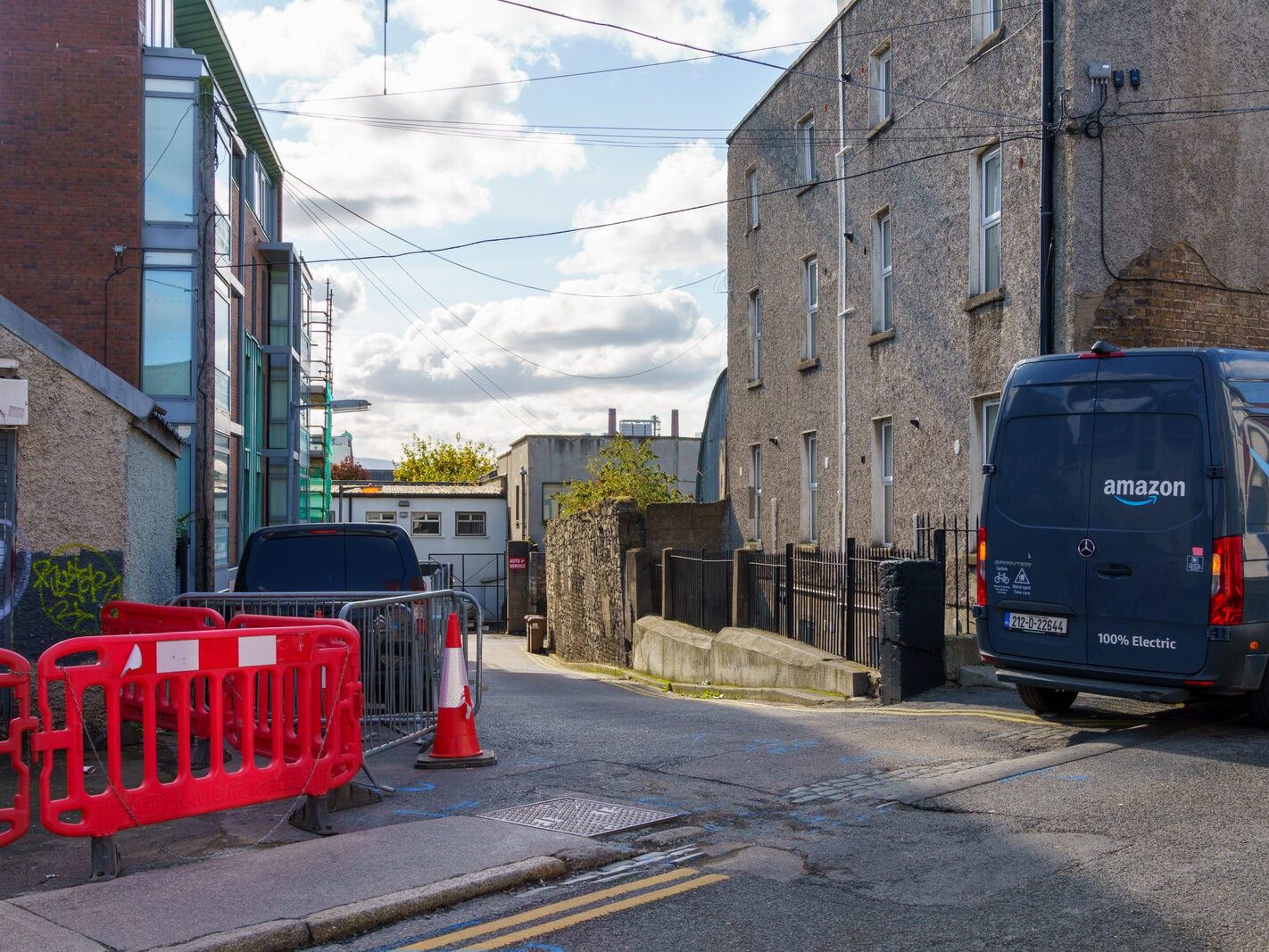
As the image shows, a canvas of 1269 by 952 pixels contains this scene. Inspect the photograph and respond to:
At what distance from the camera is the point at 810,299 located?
21625mm

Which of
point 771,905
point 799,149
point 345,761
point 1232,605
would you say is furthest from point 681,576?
point 771,905

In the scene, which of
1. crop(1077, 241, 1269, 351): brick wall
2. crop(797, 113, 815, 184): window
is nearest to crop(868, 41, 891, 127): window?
crop(797, 113, 815, 184): window

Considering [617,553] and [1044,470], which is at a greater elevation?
[1044,470]

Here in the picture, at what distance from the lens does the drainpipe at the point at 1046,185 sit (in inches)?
537

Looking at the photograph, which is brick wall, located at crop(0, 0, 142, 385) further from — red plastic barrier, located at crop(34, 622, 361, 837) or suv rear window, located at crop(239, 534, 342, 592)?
red plastic barrier, located at crop(34, 622, 361, 837)

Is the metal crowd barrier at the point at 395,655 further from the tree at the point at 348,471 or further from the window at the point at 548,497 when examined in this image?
the tree at the point at 348,471

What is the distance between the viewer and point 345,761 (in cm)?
694

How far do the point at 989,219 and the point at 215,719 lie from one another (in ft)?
39.1

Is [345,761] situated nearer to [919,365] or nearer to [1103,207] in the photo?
[1103,207]

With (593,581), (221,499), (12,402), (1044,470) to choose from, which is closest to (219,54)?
(221,499)

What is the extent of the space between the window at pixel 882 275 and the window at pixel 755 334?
531cm

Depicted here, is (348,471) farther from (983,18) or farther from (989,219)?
(983,18)

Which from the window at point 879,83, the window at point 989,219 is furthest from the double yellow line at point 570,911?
the window at point 879,83

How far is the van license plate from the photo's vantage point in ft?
30.7
